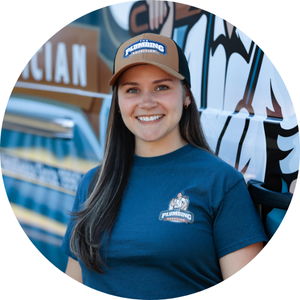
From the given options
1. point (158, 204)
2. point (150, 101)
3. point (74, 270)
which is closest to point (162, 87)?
point (150, 101)

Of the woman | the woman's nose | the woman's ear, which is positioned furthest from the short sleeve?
the woman's ear

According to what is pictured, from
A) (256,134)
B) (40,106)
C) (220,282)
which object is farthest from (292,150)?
(40,106)

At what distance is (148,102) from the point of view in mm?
1447

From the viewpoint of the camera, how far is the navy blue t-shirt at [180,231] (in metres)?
1.32

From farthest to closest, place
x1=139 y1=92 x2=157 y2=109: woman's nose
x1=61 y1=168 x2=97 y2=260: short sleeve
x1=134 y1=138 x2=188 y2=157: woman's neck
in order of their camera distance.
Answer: x1=61 y1=168 x2=97 y2=260: short sleeve < x1=134 y1=138 x2=188 y2=157: woman's neck < x1=139 y1=92 x2=157 y2=109: woman's nose

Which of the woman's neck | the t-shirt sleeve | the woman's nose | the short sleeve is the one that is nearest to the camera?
the t-shirt sleeve

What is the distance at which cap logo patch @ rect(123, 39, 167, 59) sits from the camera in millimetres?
1489

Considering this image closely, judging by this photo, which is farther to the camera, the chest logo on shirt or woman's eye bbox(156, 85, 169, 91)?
woman's eye bbox(156, 85, 169, 91)

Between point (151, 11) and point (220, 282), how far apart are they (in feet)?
5.76

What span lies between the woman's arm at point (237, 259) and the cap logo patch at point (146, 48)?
0.93 meters

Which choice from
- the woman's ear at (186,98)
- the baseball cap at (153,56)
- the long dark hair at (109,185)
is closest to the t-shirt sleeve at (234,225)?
the long dark hair at (109,185)

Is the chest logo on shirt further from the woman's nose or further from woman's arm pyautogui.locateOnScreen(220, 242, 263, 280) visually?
the woman's nose

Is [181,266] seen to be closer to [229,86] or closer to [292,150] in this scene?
[292,150]

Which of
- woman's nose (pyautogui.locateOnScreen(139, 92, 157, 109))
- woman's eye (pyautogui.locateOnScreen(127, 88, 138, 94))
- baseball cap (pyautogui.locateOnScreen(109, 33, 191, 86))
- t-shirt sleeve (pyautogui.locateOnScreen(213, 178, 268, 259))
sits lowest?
t-shirt sleeve (pyautogui.locateOnScreen(213, 178, 268, 259))
